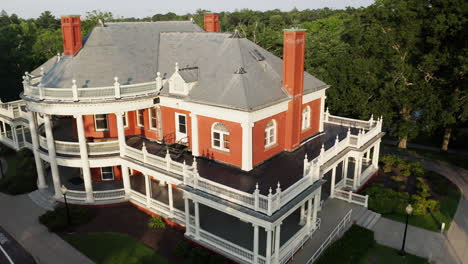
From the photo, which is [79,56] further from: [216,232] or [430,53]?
[430,53]

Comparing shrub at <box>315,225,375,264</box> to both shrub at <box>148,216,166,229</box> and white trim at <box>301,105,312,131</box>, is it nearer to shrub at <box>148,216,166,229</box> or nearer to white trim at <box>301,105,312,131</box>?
white trim at <box>301,105,312,131</box>

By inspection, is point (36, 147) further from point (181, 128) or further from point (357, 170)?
point (357, 170)

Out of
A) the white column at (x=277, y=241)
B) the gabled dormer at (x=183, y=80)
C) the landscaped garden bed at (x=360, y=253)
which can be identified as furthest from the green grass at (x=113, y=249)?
the gabled dormer at (x=183, y=80)

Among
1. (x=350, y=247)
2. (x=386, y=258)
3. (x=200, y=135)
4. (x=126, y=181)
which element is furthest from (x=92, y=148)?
(x=386, y=258)

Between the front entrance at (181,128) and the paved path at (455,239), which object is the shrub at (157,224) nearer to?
the front entrance at (181,128)

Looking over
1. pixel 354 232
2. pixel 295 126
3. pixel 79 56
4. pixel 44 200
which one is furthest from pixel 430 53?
pixel 44 200

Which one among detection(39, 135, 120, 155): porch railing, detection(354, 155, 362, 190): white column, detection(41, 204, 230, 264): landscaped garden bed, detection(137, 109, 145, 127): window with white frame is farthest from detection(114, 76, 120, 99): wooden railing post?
detection(354, 155, 362, 190): white column
